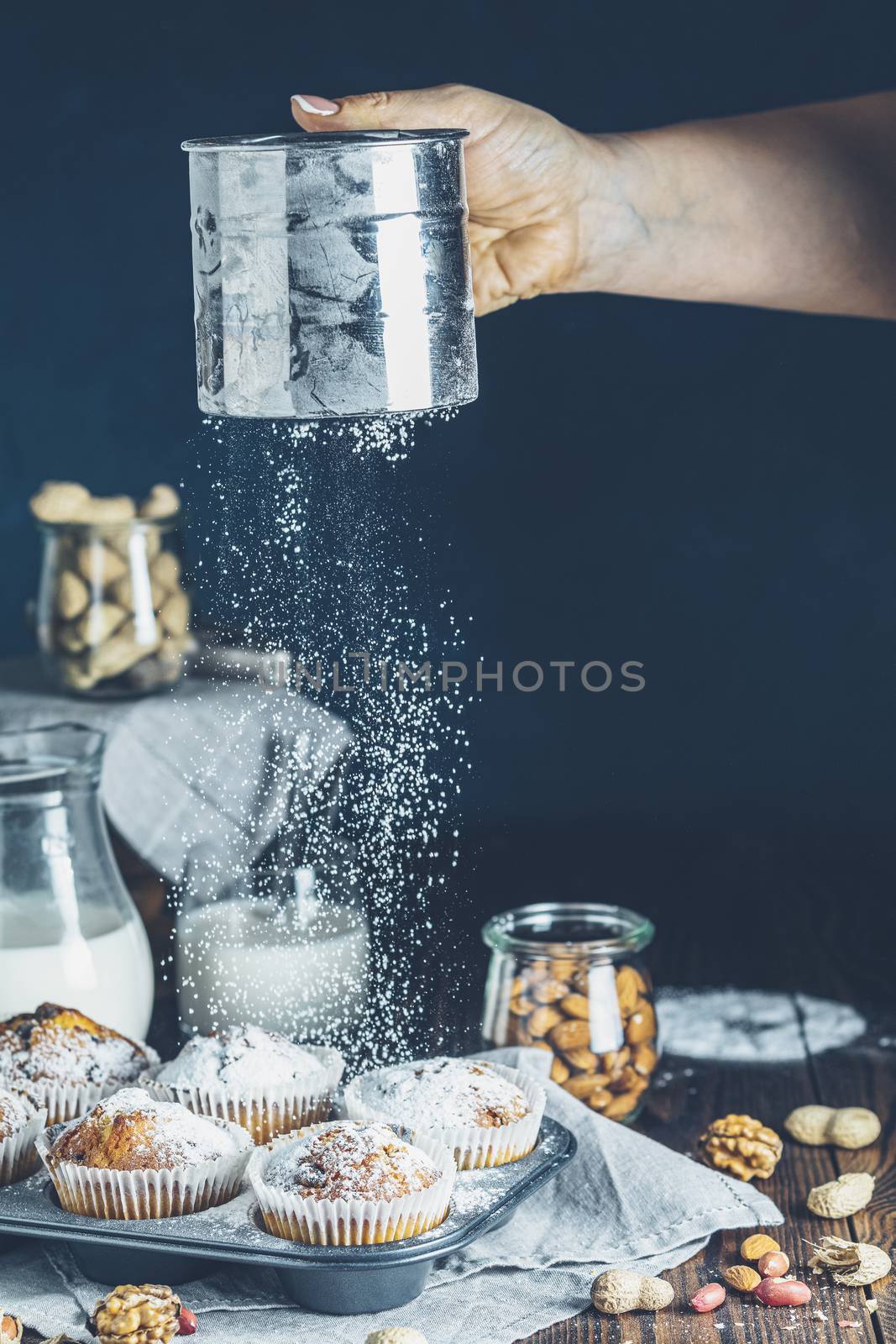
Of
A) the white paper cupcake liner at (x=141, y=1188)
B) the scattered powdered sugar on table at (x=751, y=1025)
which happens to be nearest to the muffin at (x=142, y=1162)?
the white paper cupcake liner at (x=141, y=1188)

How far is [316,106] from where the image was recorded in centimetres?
123

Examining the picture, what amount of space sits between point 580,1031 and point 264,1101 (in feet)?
0.98

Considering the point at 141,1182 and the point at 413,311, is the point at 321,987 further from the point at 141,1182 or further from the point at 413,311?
the point at 413,311

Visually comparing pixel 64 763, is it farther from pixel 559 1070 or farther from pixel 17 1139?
pixel 559 1070

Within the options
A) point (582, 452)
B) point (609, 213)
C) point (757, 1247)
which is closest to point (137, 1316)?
point (757, 1247)

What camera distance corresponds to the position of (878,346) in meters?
2.60

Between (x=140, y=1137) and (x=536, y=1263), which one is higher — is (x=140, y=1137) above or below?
above

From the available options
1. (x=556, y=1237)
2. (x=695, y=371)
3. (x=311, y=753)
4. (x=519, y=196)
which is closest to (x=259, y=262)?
(x=519, y=196)

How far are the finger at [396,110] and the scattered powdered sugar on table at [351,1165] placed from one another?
2.30 feet

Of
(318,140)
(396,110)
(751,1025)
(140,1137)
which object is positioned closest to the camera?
(318,140)

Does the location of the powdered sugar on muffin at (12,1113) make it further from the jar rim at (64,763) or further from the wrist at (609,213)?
the wrist at (609,213)

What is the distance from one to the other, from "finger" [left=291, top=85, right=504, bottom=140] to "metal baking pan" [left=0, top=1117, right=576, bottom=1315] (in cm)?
75

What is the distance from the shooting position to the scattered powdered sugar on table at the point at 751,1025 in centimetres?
161

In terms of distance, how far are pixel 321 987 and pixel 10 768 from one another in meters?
0.34
